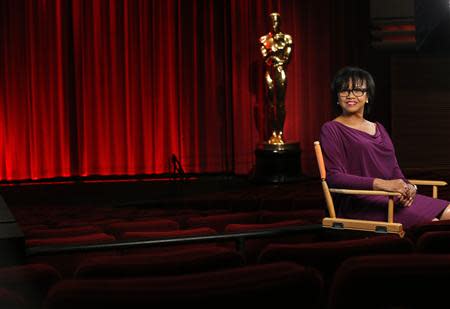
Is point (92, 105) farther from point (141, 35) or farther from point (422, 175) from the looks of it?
point (422, 175)

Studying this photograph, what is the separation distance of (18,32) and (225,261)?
574cm

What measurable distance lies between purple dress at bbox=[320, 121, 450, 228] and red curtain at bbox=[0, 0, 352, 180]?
169 inches

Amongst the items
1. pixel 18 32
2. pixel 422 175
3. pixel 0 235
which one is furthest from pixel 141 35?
pixel 0 235

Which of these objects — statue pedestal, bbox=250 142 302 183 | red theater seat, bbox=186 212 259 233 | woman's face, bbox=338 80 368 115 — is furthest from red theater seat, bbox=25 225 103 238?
statue pedestal, bbox=250 142 302 183

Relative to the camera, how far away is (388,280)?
3.41 feet

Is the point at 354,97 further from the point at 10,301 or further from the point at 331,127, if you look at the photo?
the point at 10,301

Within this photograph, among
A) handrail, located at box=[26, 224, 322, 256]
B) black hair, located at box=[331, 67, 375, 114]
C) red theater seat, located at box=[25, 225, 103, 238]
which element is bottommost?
red theater seat, located at box=[25, 225, 103, 238]

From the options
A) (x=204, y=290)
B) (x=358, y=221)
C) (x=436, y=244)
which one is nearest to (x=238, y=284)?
(x=204, y=290)

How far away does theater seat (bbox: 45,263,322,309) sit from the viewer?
2.95ft

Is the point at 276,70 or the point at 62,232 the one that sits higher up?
the point at 276,70

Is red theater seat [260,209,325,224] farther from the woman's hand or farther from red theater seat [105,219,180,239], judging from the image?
the woman's hand

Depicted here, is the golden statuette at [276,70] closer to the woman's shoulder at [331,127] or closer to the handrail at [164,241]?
the woman's shoulder at [331,127]

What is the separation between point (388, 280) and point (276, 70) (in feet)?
16.2

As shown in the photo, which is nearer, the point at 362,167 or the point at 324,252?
the point at 324,252
